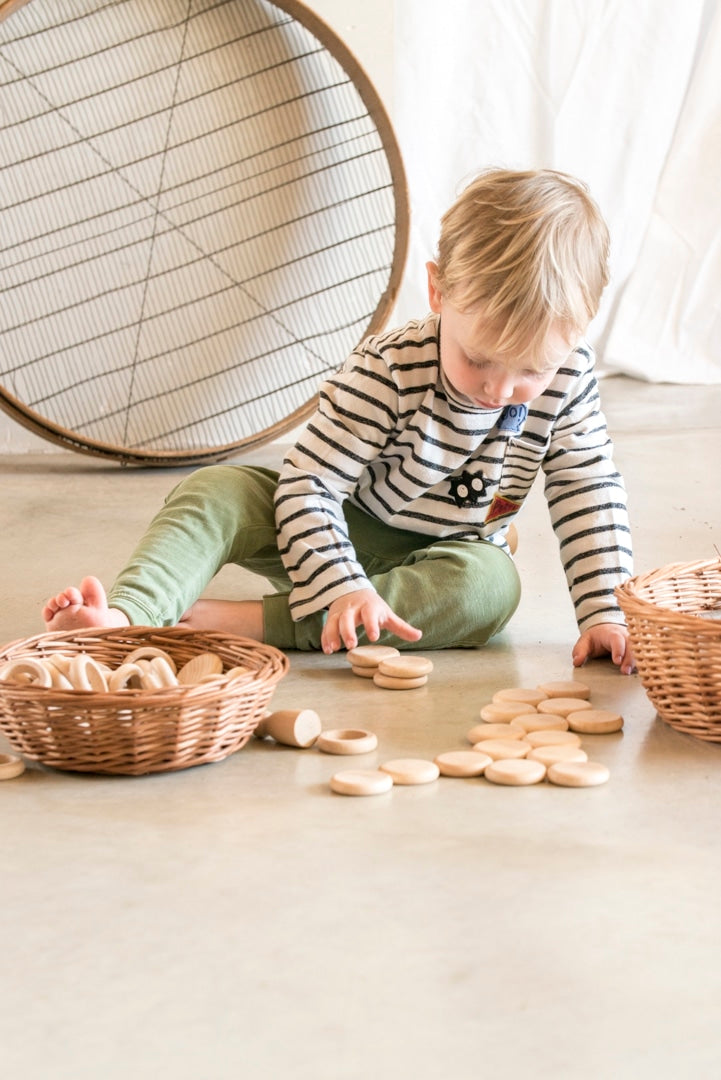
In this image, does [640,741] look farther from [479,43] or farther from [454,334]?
[479,43]

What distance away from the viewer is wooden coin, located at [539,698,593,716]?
3.67 feet

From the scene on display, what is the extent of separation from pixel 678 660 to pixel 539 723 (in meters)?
0.12

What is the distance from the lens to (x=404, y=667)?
1218 mm

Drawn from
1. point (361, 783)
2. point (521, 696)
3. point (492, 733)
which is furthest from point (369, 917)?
point (521, 696)

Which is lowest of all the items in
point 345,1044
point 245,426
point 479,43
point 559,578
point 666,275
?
point 345,1044

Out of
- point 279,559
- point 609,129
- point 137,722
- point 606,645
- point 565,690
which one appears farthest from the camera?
point 609,129

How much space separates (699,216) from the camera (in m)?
2.84

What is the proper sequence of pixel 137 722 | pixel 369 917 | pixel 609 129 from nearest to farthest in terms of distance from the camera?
pixel 369 917 → pixel 137 722 → pixel 609 129

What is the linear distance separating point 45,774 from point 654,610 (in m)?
0.48

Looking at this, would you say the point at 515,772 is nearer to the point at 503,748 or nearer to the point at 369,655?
the point at 503,748

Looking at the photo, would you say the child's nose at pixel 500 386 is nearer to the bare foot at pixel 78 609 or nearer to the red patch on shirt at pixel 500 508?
the red patch on shirt at pixel 500 508

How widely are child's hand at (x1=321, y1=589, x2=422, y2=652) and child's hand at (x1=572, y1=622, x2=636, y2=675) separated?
18 cm

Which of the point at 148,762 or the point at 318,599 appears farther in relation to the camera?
the point at 318,599

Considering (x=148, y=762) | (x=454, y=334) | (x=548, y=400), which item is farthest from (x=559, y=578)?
(x=148, y=762)
